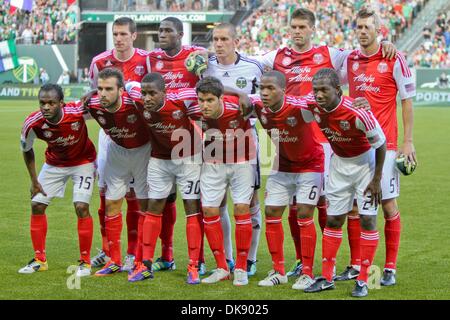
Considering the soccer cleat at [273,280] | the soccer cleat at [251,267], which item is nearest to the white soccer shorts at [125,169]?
the soccer cleat at [251,267]

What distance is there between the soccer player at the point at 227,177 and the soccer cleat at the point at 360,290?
106 cm

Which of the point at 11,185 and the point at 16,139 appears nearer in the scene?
the point at 11,185

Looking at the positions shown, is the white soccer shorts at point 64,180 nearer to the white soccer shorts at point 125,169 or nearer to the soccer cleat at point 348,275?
the white soccer shorts at point 125,169

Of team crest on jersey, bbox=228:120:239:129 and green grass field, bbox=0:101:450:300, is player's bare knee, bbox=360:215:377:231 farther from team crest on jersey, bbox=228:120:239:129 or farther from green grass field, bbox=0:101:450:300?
team crest on jersey, bbox=228:120:239:129

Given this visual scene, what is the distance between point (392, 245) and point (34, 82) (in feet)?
114

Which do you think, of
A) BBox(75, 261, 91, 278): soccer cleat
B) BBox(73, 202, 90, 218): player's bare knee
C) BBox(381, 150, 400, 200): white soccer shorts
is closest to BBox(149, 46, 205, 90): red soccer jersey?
BBox(73, 202, 90, 218): player's bare knee

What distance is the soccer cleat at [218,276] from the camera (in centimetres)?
812

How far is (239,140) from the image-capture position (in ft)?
27.0

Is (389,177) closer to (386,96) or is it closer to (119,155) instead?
(386,96)

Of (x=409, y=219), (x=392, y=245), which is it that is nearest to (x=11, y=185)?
(x=409, y=219)

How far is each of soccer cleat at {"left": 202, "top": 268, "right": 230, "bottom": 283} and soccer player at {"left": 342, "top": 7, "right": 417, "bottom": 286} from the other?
108 cm

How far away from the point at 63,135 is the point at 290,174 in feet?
7.04

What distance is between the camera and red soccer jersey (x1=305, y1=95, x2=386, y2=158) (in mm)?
7398

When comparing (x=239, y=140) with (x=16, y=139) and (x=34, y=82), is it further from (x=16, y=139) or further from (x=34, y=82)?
(x=34, y=82)
